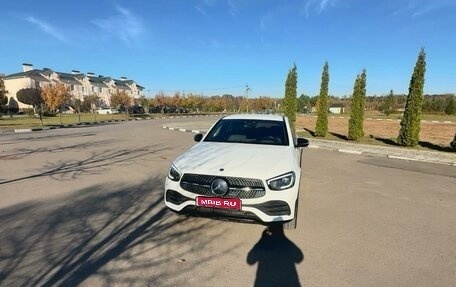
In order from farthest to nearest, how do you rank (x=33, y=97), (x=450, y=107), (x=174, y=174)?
(x=450, y=107) < (x=33, y=97) < (x=174, y=174)

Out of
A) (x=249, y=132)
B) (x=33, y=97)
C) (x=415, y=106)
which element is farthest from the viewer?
(x=33, y=97)

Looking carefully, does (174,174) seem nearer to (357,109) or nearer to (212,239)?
(212,239)

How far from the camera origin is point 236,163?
4.36 m

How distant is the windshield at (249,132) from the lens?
5.71 meters

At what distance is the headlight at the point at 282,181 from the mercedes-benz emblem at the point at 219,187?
55 cm


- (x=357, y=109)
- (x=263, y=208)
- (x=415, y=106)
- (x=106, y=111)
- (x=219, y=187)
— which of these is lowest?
(x=106, y=111)

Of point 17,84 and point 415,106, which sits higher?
point 17,84

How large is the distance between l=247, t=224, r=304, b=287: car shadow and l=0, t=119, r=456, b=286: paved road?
1 cm

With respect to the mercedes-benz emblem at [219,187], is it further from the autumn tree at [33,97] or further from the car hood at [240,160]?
the autumn tree at [33,97]

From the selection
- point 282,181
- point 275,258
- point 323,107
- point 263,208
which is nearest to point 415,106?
point 323,107

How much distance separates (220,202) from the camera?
4.00 meters

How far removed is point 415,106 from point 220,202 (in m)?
14.4

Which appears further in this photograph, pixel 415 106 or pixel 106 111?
pixel 106 111

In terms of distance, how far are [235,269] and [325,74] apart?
18.4 meters
